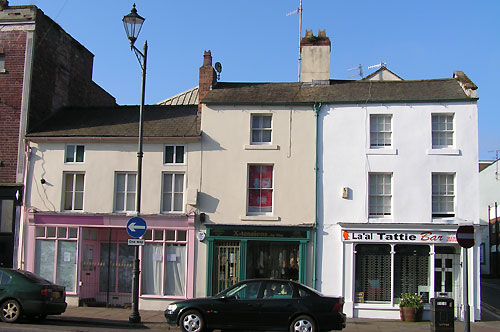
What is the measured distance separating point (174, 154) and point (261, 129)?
338 centimetres

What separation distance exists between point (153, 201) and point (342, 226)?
22.7 ft

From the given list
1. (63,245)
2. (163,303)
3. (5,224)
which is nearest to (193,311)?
(163,303)

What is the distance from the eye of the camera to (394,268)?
1945cm

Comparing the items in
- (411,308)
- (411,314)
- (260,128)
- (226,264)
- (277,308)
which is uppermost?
(260,128)

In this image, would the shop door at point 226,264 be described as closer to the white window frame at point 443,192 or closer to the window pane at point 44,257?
the window pane at point 44,257

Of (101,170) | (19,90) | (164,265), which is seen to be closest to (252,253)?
(164,265)

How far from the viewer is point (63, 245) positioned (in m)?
20.6

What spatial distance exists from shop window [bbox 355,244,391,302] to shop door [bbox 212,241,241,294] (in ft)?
14.1

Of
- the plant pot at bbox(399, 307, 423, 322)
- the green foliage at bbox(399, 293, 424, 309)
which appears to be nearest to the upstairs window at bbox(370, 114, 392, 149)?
the green foliage at bbox(399, 293, 424, 309)

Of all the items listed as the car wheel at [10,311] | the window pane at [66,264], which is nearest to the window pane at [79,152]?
the window pane at [66,264]

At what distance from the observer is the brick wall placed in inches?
830

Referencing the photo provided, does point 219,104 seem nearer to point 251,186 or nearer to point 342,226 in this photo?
point 251,186

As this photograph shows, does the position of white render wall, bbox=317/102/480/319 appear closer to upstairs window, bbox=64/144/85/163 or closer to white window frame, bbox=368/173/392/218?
white window frame, bbox=368/173/392/218

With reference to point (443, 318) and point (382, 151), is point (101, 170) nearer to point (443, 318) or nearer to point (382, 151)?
point (382, 151)
